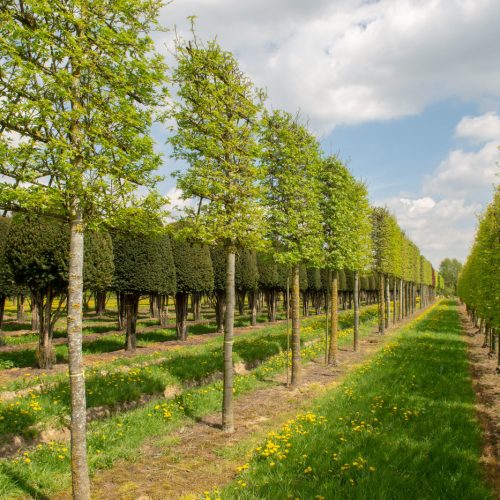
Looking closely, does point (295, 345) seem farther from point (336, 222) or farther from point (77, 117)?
point (77, 117)

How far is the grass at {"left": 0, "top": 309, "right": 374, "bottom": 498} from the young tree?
1940 millimetres

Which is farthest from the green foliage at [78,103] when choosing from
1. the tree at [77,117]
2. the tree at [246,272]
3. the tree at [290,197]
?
the tree at [246,272]

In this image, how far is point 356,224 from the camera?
22.5 meters

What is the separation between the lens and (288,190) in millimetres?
15492

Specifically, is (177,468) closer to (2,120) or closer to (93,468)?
(93,468)

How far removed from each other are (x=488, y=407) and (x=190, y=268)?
2020cm

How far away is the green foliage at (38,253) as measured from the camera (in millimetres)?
17484

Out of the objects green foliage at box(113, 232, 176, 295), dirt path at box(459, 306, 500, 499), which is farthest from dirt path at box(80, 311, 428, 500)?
green foliage at box(113, 232, 176, 295)

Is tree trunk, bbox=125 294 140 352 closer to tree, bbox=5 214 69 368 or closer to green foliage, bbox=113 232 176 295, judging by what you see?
green foliage, bbox=113 232 176 295

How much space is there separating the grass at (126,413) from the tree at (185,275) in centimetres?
846

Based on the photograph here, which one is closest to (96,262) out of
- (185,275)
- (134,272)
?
(134,272)

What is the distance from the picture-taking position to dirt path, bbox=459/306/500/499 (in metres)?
8.42

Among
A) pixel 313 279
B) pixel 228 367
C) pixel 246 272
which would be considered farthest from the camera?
pixel 313 279

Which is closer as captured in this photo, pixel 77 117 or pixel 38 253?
pixel 77 117
